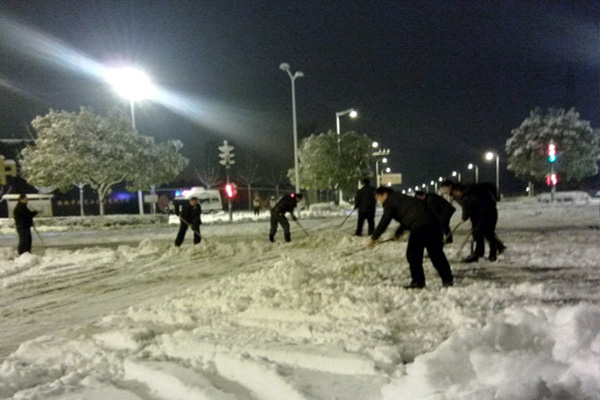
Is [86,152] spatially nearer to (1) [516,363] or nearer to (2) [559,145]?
(1) [516,363]

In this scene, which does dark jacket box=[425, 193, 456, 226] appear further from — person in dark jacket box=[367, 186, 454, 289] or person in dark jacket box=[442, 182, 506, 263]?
person in dark jacket box=[367, 186, 454, 289]

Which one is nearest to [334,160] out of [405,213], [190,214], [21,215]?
[190,214]

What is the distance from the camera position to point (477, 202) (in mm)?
8039

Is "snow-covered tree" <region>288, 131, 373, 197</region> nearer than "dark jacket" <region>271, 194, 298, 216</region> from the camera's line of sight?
No

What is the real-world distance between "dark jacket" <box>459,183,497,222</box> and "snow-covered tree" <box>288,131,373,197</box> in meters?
24.9

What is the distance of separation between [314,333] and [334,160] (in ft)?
95.0

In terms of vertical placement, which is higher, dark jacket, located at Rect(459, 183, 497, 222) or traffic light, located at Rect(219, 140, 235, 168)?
traffic light, located at Rect(219, 140, 235, 168)

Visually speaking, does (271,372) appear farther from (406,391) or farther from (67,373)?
(67,373)

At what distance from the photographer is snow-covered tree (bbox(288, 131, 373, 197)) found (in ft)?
108

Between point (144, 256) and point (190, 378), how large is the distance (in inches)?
310

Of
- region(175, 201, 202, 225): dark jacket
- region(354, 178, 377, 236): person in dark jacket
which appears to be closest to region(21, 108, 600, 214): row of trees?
region(175, 201, 202, 225): dark jacket

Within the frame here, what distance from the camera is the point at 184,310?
18.1ft

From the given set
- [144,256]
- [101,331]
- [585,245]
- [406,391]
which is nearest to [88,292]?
[101,331]

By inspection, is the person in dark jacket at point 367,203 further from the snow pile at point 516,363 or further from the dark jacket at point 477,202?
the snow pile at point 516,363
